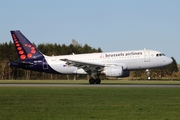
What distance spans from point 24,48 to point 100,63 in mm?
11080

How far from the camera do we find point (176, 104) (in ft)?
75.8

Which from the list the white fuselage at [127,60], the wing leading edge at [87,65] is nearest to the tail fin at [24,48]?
the white fuselage at [127,60]

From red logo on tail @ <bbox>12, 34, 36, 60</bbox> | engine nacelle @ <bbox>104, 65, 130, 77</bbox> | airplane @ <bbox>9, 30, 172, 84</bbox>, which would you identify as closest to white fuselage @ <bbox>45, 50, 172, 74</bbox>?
airplane @ <bbox>9, 30, 172, 84</bbox>

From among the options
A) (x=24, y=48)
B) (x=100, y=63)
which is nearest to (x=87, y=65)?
(x=100, y=63)

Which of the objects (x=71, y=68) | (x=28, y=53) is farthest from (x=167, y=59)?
(x=28, y=53)

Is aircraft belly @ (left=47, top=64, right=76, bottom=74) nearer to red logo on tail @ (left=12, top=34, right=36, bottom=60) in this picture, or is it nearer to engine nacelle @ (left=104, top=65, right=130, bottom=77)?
red logo on tail @ (left=12, top=34, right=36, bottom=60)

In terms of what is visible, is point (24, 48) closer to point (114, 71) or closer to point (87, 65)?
point (87, 65)

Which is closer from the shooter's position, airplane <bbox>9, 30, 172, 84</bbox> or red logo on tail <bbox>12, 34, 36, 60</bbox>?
airplane <bbox>9, 30, 172, 84</bbox>

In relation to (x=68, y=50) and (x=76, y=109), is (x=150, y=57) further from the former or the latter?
(x=68, y=50)

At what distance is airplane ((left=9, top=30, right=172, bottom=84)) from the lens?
50688 millimetres

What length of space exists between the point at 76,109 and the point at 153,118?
4.63 metres

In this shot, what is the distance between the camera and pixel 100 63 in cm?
5266

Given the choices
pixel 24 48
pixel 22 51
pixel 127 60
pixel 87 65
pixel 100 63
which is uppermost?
pixel 24 48

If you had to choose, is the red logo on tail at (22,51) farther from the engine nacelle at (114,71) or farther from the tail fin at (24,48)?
the engine nacelle at (114,71)
